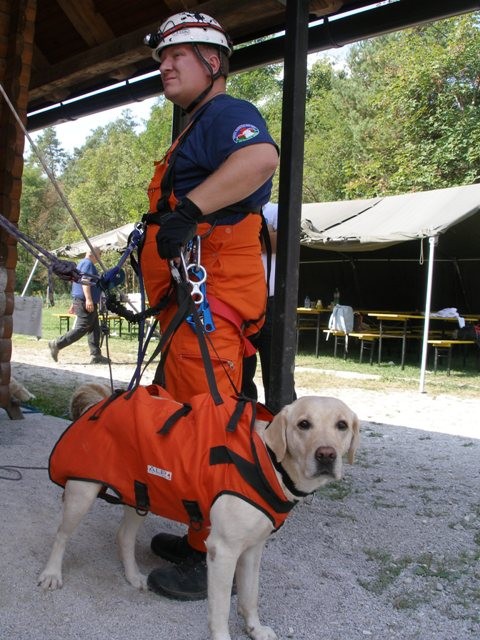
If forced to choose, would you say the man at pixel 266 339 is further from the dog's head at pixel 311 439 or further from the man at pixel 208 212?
the dog's head at pixel 311 439

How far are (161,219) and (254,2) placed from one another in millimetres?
2901

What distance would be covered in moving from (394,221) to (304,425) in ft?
36.8

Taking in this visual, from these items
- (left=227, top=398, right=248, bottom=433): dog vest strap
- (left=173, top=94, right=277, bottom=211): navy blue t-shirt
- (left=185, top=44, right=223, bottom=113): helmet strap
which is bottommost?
(left=227, top=398, right=248, bottom=433): dog vest strap

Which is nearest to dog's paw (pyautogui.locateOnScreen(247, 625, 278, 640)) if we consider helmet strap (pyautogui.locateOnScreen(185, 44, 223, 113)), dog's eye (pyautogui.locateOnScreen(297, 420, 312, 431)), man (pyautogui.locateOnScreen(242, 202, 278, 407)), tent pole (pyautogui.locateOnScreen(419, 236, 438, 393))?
dog's eye (pyautogui.locateOnScreen(297, 420, 312, 431))

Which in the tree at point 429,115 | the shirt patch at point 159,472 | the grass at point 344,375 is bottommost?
the grass at point 344,375

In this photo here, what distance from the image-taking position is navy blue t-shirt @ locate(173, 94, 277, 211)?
257 cm

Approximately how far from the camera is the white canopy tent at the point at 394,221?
11445mm

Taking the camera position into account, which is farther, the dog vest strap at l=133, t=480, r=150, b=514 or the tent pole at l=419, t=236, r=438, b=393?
the tent pole at l=419, t=236, r=438, b=393

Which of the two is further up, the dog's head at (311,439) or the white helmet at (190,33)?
the white helmet at (190,33)

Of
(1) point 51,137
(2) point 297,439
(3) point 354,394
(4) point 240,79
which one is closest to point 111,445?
(2) point 297,439

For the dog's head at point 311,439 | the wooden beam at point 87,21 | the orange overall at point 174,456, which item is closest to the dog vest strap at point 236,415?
the orange overall at point 174,456

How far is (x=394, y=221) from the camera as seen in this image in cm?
1281

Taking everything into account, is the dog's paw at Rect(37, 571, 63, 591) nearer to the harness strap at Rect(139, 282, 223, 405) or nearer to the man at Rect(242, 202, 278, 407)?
the harness strap at Rect(139, 282, 223, 405)

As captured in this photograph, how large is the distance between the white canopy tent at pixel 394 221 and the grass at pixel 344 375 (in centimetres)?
95
